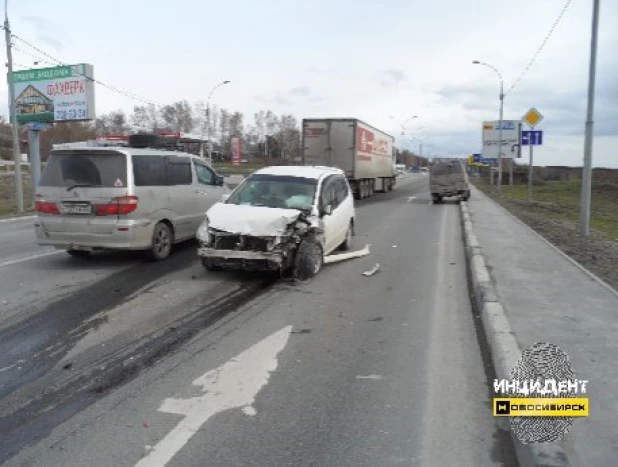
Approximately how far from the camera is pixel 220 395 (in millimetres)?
4508

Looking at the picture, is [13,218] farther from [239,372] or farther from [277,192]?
[239,372]

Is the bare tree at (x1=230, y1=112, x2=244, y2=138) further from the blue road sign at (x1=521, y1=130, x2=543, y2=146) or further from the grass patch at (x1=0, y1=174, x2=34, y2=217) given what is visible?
the blue road sign at (x1=521, y1=130, x2=543, y2=146)

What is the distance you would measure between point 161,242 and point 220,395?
622 cm

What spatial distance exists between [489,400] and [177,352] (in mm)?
2804

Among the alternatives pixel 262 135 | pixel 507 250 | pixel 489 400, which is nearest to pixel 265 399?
pixel 489 400

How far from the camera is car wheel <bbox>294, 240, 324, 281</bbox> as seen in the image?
8.63 m

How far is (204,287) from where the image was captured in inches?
322

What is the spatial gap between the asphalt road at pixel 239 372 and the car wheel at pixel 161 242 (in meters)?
0.94

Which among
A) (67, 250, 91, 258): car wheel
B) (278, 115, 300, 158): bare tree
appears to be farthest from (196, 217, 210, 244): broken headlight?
(278, 115, 300, 158): bare tree

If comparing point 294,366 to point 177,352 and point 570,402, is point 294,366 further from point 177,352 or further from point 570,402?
point 570,402

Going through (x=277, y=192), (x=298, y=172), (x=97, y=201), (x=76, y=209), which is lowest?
(x=76, y=209)

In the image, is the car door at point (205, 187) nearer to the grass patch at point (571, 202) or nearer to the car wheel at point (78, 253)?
the car wheel at point (78, 253)

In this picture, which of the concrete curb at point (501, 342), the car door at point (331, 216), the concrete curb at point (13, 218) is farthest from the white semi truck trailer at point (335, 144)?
the concrete curb at point (501, 342)

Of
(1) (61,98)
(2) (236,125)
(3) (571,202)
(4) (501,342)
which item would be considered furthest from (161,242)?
(2) (236,125)
